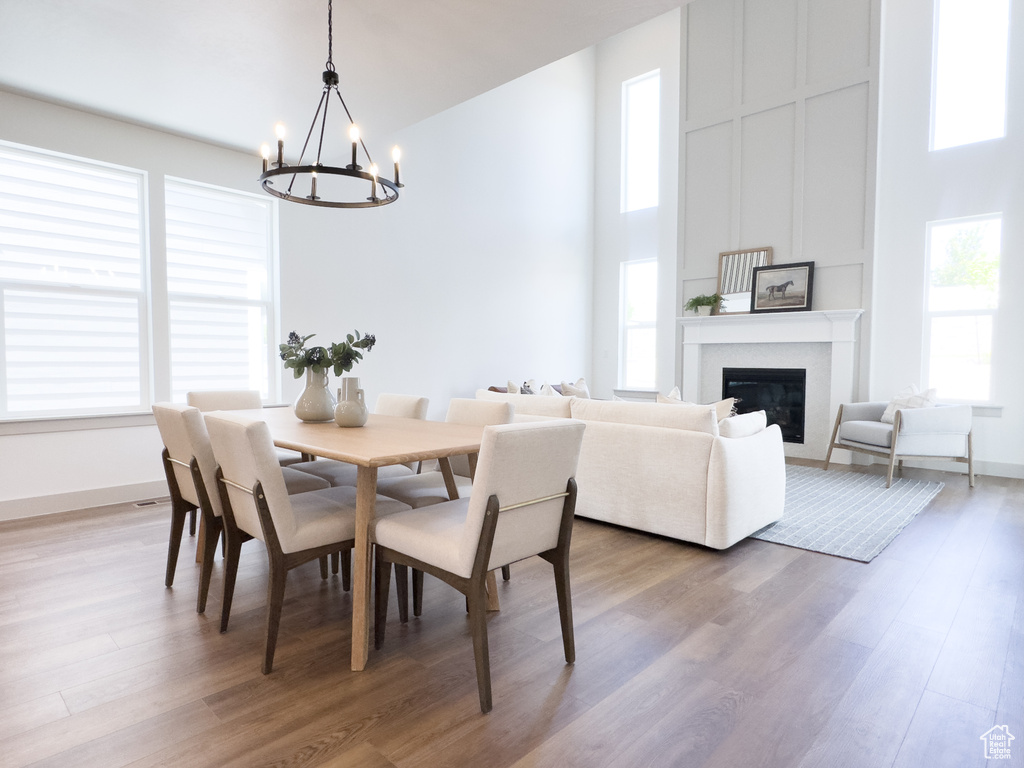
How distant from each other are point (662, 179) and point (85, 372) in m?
6.60

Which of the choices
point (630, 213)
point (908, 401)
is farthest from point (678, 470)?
point (630, 213)

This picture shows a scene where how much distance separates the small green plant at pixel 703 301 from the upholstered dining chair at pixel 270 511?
5.42 metres

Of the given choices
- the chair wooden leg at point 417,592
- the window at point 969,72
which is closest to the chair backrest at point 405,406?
the chair wooden leg at point 417,592

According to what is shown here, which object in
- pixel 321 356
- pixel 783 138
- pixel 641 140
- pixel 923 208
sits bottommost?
pixel 321 356

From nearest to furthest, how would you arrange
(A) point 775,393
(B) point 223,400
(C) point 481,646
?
(C) point 481,646, (B) point 223,400, (A) point 775,393

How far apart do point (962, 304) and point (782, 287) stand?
1.54 m

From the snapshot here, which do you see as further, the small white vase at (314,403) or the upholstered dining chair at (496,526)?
the small white vase at (314,403)

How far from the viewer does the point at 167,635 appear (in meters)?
2.16

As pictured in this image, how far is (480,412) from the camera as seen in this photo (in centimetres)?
282

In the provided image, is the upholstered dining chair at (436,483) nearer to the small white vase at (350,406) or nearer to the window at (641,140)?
the small white vase at (350,406)

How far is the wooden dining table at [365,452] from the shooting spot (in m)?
1.89

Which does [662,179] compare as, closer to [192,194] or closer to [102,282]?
[192,194]

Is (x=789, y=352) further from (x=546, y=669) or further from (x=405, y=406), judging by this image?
(x=546, y=669)

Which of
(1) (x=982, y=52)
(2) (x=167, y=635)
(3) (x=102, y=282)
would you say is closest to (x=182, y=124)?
(3) (x=102, y=282)
